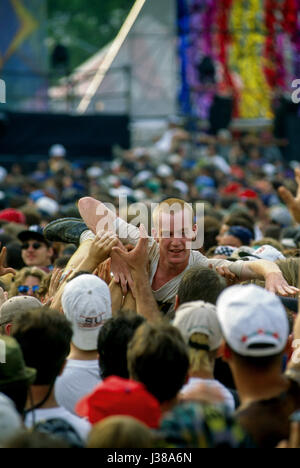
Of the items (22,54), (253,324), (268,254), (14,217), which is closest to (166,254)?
(268,254)

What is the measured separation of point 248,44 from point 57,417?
2598 centimetres

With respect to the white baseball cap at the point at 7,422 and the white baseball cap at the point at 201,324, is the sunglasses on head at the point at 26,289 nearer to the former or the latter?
the white baseball cap at the point at 201,324

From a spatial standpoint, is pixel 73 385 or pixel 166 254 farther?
pixel 166 254

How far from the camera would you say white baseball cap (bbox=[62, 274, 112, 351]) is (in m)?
4.14

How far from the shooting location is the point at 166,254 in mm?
5125

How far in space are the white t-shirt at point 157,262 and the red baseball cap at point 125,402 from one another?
1755 mm

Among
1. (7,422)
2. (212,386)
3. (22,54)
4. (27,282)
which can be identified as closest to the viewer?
(7,422)

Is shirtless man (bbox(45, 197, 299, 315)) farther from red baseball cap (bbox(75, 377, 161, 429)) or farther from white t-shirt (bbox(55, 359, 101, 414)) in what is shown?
red baseball cap (bbox(75, 377, 161, 429))

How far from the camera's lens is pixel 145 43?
2772 cm

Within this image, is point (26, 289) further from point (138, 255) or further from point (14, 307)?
point (138, 255)

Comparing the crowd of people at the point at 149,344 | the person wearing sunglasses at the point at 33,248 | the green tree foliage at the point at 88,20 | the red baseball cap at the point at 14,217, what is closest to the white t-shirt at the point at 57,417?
the crowd of people at the point at 149,344

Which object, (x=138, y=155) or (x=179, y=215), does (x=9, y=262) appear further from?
(x=138, y=155)

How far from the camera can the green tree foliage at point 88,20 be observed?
55938 millimetres
